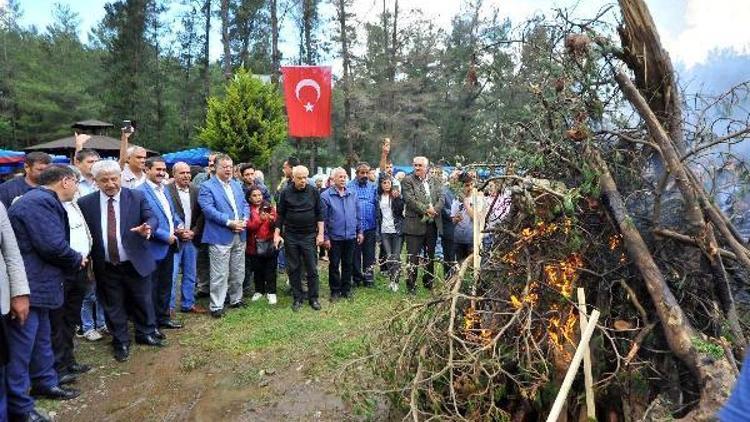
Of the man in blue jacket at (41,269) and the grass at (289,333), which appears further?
the grass at (289,333)

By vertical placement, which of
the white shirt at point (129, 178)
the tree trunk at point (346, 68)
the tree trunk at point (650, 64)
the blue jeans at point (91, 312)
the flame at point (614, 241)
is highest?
the tree trunk at point (346, 68)

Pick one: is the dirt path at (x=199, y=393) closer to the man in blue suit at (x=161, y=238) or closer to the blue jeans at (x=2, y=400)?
the blue jeans at (x=2, y=400)

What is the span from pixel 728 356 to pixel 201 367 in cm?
449

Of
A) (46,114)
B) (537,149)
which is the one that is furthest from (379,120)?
(537,149)

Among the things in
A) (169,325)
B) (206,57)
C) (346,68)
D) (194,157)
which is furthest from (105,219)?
(206,57)

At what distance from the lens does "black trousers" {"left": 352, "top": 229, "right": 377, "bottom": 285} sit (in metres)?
8.03

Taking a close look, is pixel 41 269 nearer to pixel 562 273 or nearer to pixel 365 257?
pixel 562 273

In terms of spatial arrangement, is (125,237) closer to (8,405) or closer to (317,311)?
(8,405)

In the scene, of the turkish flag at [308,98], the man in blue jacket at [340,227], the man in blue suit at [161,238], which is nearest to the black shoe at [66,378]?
the man in blue suit at [161,238]

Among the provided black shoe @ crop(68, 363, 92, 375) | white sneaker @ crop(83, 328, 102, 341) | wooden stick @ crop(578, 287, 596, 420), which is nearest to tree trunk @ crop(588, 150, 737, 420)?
wooden stick @ crop(578, 287, 596, 420)

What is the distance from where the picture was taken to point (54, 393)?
423 cm

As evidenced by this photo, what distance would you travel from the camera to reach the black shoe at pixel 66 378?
4.48 m

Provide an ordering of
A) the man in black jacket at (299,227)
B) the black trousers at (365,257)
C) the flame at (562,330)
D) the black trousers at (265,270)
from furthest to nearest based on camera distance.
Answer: the black trousers at (365,257)
the black trousers at (265,270)
the man in black jacket at (299,227)
the flame at (562,330)

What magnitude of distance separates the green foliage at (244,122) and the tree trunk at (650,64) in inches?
614
